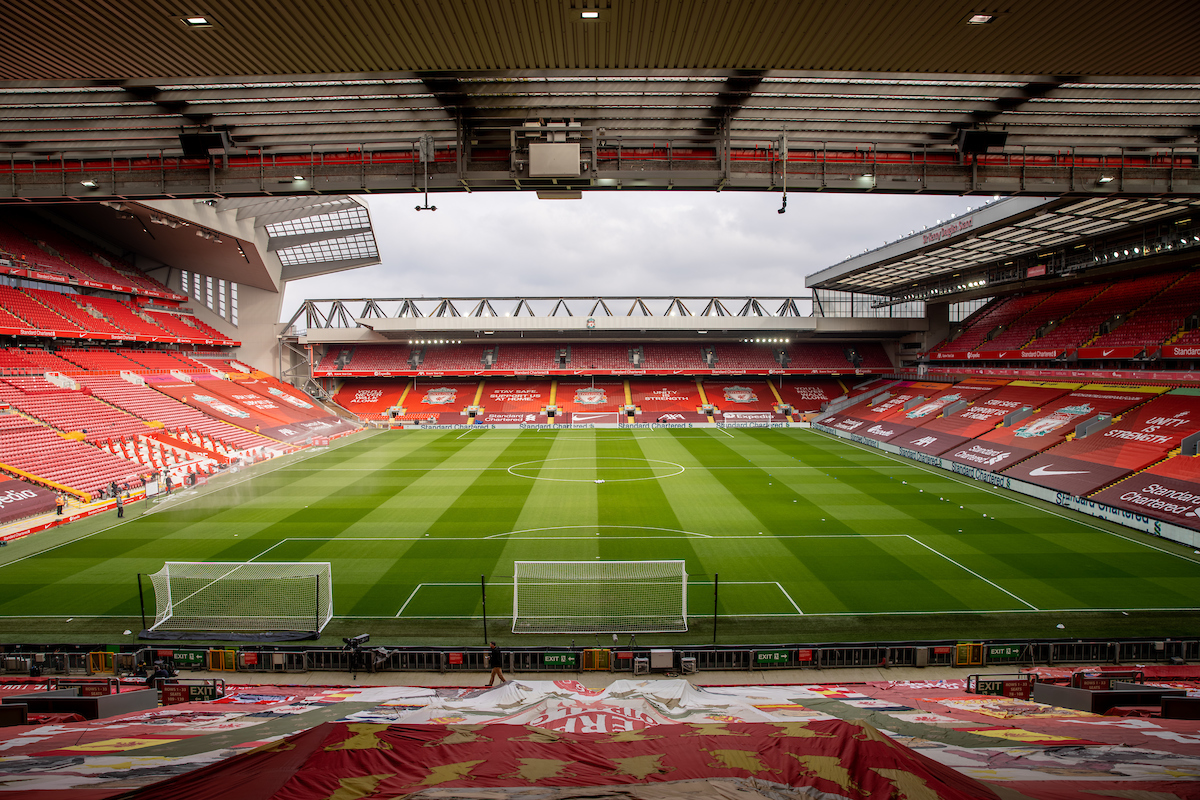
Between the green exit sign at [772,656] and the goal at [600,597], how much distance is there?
185cm

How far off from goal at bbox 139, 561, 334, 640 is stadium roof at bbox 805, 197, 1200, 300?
2141 cm

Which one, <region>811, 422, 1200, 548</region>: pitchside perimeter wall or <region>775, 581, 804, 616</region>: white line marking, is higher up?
<region>811, 422, 1200, 548</region>: pitchside perimeter wall

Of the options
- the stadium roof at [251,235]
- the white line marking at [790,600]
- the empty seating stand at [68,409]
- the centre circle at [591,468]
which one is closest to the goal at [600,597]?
the white line marking at [790,600]

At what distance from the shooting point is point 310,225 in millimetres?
42656

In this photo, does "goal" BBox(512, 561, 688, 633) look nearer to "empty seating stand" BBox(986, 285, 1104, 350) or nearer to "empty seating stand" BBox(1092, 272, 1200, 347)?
"empty seating stand" BBox(1092, 272, 1200, 347)

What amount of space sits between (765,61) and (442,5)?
3.56 metres

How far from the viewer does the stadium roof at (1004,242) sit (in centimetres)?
2214

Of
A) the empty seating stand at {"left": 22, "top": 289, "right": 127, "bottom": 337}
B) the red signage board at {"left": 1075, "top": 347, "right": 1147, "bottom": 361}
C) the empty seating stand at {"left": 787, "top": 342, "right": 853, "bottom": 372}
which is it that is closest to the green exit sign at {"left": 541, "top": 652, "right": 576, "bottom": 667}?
the red signage board at {"left": 1075, "top": 347, "right": 1147, "bottom": 361}

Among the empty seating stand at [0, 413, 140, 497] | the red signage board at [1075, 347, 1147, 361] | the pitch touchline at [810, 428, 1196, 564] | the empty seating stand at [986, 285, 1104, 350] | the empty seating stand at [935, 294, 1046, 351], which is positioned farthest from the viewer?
the empty seating stand at [935, 294, 1046, 351]

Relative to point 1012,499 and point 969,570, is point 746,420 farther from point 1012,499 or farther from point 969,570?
point 969,570

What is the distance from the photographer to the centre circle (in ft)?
84.3

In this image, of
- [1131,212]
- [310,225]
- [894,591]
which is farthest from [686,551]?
[310,225]

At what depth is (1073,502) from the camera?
66.5ft

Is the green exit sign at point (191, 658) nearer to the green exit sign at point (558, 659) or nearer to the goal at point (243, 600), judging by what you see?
the goal at point (243, 600)
